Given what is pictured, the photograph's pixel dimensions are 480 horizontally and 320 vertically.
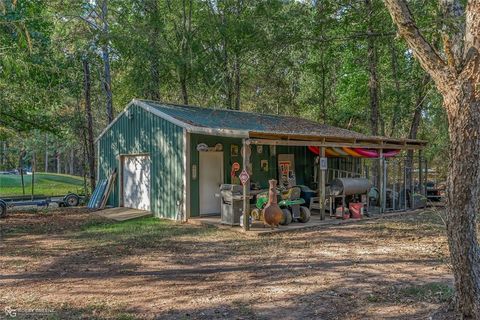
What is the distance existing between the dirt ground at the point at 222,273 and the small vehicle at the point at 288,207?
87cm

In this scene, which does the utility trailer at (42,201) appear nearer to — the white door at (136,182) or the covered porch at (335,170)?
the white door at (136,182)

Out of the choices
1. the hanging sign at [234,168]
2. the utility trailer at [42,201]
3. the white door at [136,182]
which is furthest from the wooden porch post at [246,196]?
the utility trailer at [42,201]

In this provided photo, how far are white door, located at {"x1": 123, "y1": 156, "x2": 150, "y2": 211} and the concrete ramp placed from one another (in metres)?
0.27

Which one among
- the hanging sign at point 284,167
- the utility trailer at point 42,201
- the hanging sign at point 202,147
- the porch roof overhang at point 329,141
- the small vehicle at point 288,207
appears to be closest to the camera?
the porch roof overhang at point 329,141

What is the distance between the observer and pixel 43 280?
5.56 metres

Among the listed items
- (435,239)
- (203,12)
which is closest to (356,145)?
(435,239)

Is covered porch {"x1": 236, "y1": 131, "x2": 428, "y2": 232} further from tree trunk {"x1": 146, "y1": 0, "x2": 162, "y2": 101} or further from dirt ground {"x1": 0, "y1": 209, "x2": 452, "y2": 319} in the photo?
tree trunk {"x1": 146, "y1": 0, "x2": 162, "y2": 101}

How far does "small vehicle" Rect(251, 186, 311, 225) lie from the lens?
966 cm

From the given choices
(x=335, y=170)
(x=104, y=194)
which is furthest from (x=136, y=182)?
(x=335, y=170)

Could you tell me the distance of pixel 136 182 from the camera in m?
12.8

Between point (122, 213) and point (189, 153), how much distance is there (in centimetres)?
296

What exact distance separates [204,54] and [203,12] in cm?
187

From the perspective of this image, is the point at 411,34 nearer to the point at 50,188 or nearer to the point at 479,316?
the point at 479,316

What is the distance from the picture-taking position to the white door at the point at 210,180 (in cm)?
1138
